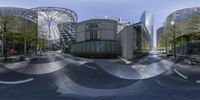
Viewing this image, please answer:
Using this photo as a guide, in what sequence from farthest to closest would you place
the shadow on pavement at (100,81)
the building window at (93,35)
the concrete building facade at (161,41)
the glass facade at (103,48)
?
the concrete building facade at (161,41), the building window at (93,35), the glass facade at (103,48), the shadow on pavement at (100,81)

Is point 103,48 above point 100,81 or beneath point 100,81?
above

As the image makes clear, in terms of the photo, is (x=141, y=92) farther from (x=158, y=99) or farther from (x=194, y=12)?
(x=194, y=12)

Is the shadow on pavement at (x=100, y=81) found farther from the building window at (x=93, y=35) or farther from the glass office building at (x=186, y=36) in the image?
the building window at (x=93, y=35)

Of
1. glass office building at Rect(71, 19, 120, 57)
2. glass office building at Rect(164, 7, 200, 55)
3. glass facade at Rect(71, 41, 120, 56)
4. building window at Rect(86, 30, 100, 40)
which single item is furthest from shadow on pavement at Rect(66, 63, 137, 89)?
building window at Rect(86, 30, 100, 40)

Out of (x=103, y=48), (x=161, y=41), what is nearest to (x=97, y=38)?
(x=103, y=48)

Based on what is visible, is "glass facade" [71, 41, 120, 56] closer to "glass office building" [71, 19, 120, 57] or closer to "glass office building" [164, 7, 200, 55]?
"glass office building" [71, 19, 120, 57]

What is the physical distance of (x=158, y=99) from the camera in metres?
7.89

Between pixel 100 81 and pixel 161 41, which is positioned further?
pixel 161 41

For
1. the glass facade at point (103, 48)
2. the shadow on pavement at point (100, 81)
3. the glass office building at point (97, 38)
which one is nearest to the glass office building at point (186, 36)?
the glass facade at point (103, 48)

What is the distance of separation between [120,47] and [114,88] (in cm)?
3368

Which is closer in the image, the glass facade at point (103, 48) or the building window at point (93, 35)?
the glass facade at point (103, 48)

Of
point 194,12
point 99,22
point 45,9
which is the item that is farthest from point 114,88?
point 45,9

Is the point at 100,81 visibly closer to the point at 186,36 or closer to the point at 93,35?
the point at 186,36

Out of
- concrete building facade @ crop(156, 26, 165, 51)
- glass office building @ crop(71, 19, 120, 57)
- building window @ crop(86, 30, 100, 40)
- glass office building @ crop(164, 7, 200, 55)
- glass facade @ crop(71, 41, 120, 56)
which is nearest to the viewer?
glass facade @ crop(71, 41, 120, 56)
